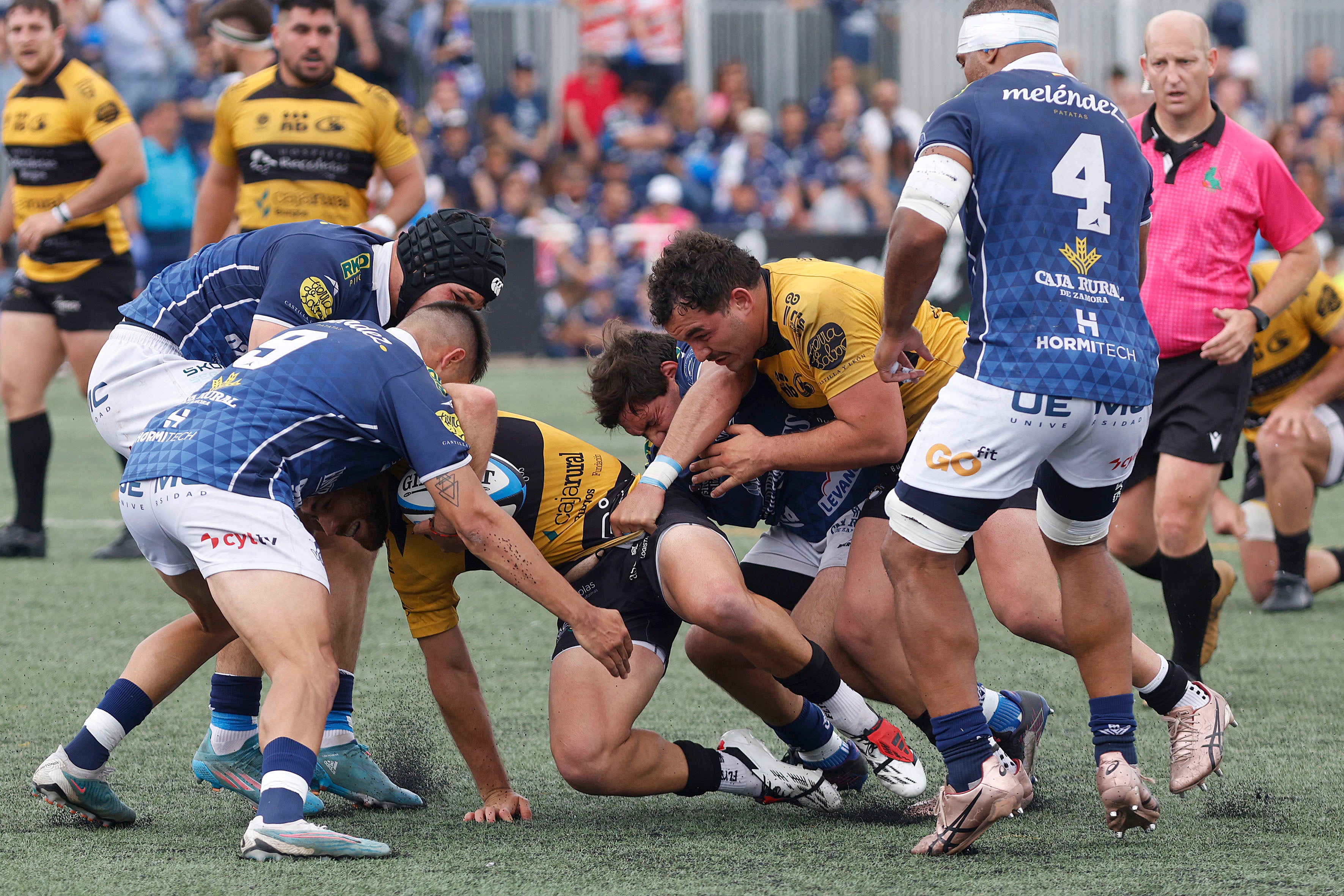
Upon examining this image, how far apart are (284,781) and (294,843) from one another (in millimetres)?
135

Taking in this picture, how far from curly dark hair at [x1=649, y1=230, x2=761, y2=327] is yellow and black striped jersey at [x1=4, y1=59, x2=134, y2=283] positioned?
4260 millimetres

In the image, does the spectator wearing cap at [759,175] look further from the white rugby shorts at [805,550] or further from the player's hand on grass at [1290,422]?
the white rugby shorts at [805,550]

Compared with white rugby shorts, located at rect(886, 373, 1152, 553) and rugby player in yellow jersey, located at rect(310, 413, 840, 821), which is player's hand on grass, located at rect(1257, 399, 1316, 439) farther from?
rugby player in yellow jersey, located at rect(310, 413, 840, 821)

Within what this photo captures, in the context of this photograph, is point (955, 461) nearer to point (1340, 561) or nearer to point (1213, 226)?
point (1213, 226)

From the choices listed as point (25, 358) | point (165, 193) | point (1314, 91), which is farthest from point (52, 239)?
point (1314, 91)

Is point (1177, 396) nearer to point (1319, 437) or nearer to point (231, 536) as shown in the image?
point (1319, 437)

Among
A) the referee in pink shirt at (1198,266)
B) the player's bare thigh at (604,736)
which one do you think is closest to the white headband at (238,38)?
the referee in pink shirt at (1198,266)

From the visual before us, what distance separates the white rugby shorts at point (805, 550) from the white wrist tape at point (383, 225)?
2766mm

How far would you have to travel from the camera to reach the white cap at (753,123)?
17453 mm

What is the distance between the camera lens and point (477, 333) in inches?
155

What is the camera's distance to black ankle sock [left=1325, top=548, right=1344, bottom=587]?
6.64 metres

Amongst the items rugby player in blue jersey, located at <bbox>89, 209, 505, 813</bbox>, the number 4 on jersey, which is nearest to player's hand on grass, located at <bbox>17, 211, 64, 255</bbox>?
rugby player in blue jersey, located at <bbox>89, 209, 505, 813</bbox>

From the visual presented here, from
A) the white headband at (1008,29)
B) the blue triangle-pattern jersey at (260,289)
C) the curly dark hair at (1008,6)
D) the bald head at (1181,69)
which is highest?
the curly dark hair at (1008,6)

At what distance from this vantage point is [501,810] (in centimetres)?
379
